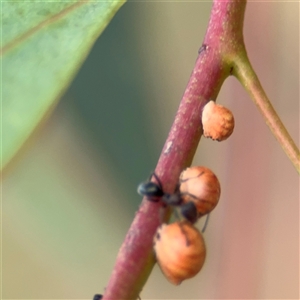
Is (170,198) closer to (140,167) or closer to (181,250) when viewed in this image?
(181,250)

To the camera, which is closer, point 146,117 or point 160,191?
point 160,191

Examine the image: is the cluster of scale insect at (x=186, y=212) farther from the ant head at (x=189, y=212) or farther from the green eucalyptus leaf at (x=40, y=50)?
the green eucalyptus leaf at (x=40, y=50)

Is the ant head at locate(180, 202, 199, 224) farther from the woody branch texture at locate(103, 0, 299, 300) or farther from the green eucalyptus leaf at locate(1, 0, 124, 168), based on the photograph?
the green eucalyptus leaf at locate(1, 0, 124, 168)

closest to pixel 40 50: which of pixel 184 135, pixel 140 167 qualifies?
pixel 184 135

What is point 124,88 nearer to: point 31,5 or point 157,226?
point 31,5

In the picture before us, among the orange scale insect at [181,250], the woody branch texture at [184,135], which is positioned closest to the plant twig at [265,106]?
the woody branch texture at [184,135]

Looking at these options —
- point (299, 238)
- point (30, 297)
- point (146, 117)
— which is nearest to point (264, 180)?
point (299, 238)

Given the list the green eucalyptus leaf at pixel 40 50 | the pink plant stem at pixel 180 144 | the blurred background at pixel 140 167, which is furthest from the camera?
the blurred background at pixel 140 167
